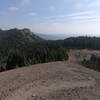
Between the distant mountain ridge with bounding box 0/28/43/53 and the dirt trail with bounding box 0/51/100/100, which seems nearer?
the dirt trail with bounding box 0/51/100/100

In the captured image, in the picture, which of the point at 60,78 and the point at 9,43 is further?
the point at 9,43

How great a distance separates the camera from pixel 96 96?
790 cm

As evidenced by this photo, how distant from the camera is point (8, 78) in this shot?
1009 centimetres

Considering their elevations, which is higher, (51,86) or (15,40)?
(15,40)

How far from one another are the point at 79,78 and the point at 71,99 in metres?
2.85

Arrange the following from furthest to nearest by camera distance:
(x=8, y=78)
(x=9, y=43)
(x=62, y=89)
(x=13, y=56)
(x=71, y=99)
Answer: (x=9, y=43) < (x=13, y=56) < (x=8, y=78) < (x=62, y=89) < (x=71, y=99)

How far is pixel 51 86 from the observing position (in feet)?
28.9

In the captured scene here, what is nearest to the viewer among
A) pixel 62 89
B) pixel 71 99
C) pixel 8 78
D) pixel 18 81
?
pixel 71 99

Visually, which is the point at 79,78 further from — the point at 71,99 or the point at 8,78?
the point at 8,78

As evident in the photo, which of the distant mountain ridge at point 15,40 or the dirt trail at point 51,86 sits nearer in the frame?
the dirt trail at point 51,86

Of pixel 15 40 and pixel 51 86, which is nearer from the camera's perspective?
pixel 51 86

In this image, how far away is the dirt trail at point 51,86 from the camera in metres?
7.66

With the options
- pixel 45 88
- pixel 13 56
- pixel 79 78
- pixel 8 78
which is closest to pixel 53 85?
pixel 45 88

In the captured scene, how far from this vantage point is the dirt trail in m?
7.66
